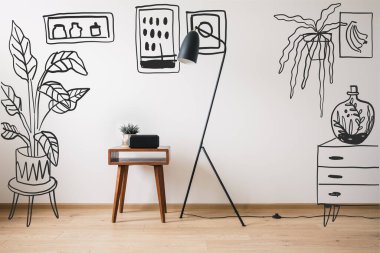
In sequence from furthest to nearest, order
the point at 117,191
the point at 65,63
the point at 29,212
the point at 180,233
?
the point at 65,63 → the point at 29,212 → the point at 117,191 → the point at 180,233

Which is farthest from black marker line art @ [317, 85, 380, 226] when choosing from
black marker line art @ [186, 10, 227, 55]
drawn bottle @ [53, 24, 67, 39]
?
drawn bottle @ [53, 24, 67, 39]

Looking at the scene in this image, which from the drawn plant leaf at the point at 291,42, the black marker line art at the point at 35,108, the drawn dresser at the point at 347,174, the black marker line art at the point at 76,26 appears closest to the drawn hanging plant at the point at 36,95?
the black marker line art at the point at 35,108

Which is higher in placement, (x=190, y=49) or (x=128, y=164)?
(x=190, y=49)

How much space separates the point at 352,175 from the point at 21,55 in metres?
3.10

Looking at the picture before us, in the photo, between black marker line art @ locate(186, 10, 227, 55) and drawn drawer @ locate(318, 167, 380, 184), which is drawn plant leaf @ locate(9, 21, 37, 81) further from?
drawn drawer @ locate(318, 167, 380, 184)

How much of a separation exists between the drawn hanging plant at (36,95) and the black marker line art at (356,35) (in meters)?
2.29

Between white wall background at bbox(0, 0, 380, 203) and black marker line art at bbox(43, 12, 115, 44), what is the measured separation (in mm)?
62

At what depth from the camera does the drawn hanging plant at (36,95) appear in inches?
113

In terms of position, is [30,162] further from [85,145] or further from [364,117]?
[364,117]

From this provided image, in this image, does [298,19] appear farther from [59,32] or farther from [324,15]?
[59,32]

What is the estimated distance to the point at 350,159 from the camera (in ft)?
9.48

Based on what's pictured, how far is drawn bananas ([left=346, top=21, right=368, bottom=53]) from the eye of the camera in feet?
9.43

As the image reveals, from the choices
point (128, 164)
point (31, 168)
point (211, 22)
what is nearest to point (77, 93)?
point (31, 168)

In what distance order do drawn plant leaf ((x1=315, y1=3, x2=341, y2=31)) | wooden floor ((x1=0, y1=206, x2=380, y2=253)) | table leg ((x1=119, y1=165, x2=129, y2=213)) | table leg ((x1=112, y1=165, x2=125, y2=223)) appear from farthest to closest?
drawn plant leaf ((x1=315, y1=3, x2=341, y2=31)), table leg ((x1=119, y1=165, x2=129, y2=213)), table leg ((x1=112, y1=165, x2=125, y2=223)), wooden floor ((x1=0, y1=206, x2=380, y2=253))
